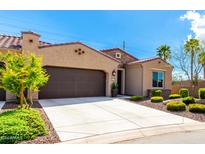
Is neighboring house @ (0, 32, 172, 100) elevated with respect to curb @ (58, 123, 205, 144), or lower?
elevated

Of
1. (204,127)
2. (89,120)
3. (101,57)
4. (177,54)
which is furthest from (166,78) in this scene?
(89,120)

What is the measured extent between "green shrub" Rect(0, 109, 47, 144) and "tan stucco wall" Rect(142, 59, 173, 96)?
12541mm

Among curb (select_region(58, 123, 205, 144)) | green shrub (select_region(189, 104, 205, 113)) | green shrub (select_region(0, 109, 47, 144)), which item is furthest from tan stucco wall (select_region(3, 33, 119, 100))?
curb (select_region(58, 123, 205, 144))

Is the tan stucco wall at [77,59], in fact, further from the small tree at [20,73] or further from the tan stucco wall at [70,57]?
the small tree at [20,73]

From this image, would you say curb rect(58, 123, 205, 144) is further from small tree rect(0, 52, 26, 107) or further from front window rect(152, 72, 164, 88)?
front window rect(152, 72, 164, 88)

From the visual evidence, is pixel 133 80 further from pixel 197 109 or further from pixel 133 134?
pixel 133 134

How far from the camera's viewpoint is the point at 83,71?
587 inches

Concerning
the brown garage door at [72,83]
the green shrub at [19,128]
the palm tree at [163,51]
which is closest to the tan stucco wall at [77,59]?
the brown garage door at [72,83]

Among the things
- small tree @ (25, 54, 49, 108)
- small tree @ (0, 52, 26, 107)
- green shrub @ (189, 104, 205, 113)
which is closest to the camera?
small tree @ (0, 52, 26, 107)

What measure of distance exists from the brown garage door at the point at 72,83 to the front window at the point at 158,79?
212 inches

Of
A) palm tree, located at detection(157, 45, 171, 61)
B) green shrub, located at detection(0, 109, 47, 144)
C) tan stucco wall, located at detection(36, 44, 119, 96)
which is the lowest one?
green shrub, located at detection(0, 109, 47, 144)

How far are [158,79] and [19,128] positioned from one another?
50.6ft

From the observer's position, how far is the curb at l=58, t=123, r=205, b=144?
17.5 ft
